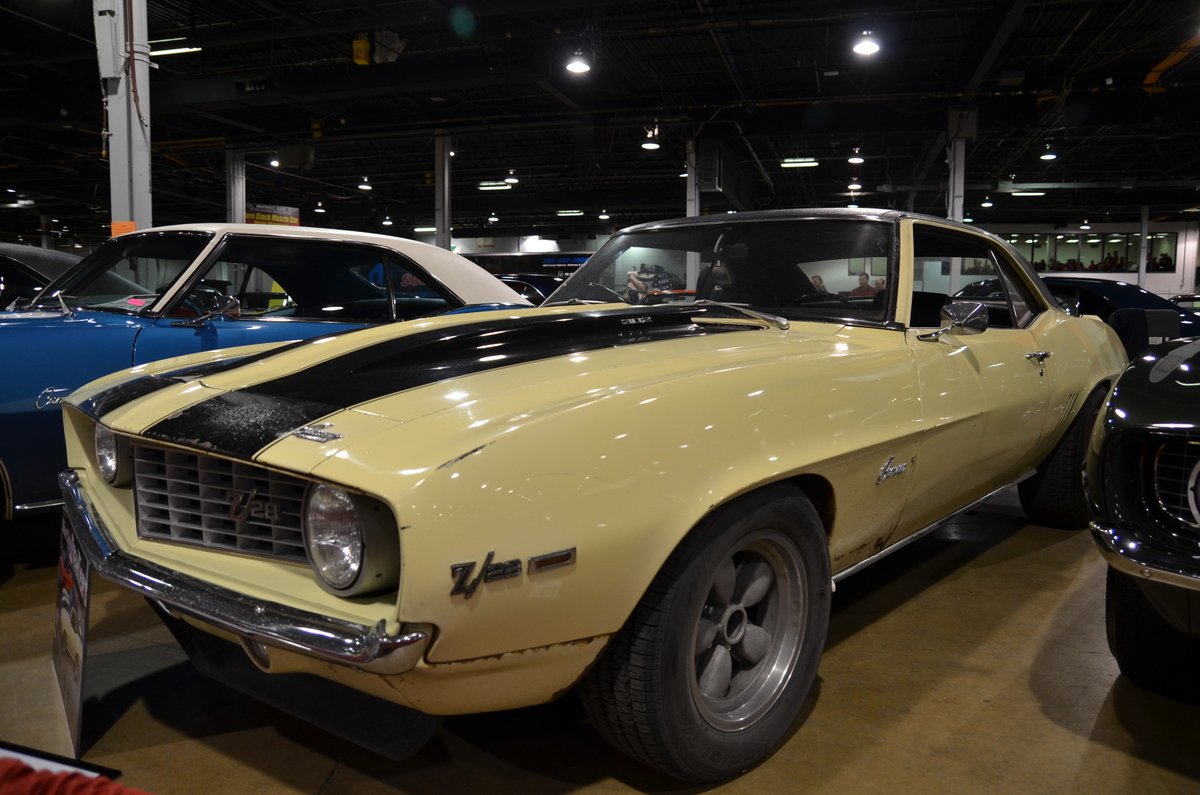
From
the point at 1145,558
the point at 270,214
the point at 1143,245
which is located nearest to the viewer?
the point at 1145,558

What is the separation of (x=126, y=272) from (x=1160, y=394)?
4.31 m

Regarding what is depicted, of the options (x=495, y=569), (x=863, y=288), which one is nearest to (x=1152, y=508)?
(x=863, y=288)

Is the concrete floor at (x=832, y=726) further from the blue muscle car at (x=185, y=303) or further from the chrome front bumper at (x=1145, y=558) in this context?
the blue muscle car at (x=185, y=303)

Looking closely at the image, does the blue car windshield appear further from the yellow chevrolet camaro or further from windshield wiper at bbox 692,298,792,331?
windshield wiper at bbox 692,298,792,331

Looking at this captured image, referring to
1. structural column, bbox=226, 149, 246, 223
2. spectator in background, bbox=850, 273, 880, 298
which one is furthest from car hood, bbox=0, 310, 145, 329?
structural column, bbox=226, 149, 246, 223

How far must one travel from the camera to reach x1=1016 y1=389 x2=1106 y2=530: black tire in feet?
11.8

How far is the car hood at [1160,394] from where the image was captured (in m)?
1.88

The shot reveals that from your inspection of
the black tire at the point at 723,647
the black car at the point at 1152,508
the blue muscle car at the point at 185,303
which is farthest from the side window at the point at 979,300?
the blue muscle car at the point at 185,303

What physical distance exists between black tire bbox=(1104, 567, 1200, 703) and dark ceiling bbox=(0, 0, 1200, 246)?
8309 mm

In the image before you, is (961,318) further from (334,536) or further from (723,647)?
(334,536)

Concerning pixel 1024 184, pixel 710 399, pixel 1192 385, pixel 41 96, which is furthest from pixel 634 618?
pixel 1024 184

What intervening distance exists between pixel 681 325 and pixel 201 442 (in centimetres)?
137

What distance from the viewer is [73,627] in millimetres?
1880

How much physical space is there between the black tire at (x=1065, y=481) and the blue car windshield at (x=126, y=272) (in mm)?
3933
